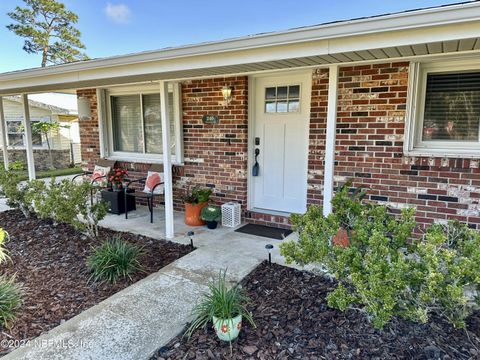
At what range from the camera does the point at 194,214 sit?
15.7 ft

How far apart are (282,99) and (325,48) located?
2057 millimetres

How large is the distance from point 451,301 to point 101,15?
76.2 feet

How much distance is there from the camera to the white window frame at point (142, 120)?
5.21 m

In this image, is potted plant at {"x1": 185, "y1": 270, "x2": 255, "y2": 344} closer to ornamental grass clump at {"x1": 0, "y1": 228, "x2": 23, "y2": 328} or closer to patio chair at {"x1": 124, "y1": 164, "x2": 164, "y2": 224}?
ornamental grass clump at {"x1": 0, "y1": 228, "x2": 23, "y2": 328}

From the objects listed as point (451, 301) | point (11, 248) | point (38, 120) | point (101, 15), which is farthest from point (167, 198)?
point (101, 15)

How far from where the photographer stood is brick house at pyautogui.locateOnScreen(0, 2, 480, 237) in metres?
2.52

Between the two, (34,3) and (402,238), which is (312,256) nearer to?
(402,238)

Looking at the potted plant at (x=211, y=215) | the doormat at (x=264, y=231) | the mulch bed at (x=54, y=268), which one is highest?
the potted plant at (x=211, y=215)

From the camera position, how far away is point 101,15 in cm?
2012

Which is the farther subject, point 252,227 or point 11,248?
point 252,227

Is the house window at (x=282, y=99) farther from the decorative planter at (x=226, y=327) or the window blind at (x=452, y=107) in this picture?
the decorative planter at (x=226, y=327)

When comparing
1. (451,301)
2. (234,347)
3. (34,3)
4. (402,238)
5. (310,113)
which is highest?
(34,3)

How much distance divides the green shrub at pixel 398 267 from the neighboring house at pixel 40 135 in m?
13.8

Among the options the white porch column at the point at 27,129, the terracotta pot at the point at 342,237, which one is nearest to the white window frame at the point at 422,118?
the terracotta pot at the point at 342,237
